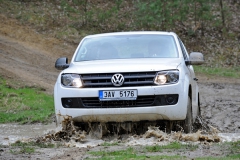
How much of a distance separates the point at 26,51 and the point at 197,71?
6.86 meters

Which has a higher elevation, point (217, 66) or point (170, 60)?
point (170, 60)

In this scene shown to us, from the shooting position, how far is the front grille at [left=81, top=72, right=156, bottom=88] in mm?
7094

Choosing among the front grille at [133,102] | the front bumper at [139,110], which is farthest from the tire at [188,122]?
the front grille at [133,102]

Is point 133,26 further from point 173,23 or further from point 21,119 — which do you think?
point 21,119

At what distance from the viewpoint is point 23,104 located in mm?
14141

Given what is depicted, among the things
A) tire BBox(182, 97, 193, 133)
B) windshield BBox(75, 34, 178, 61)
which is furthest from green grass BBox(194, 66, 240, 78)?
tire BBox(182, 97, 193, 133)

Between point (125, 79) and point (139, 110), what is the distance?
431 mm

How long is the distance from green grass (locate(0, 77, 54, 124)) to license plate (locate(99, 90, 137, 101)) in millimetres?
5096

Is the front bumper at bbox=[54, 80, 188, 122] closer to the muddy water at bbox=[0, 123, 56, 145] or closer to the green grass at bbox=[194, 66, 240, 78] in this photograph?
the muddy water at bbox=[0, 123, 56, 145]

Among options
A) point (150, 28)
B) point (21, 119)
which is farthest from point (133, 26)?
point (21, 119)

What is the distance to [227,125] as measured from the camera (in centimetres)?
1049

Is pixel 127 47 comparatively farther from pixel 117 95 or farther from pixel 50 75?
pixel 50 75

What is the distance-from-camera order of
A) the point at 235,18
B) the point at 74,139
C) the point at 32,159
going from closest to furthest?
the point at 32,159
the point at 74,139
the point at 235,18

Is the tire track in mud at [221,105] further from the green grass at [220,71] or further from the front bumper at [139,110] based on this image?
the front bumper at [139,110]
